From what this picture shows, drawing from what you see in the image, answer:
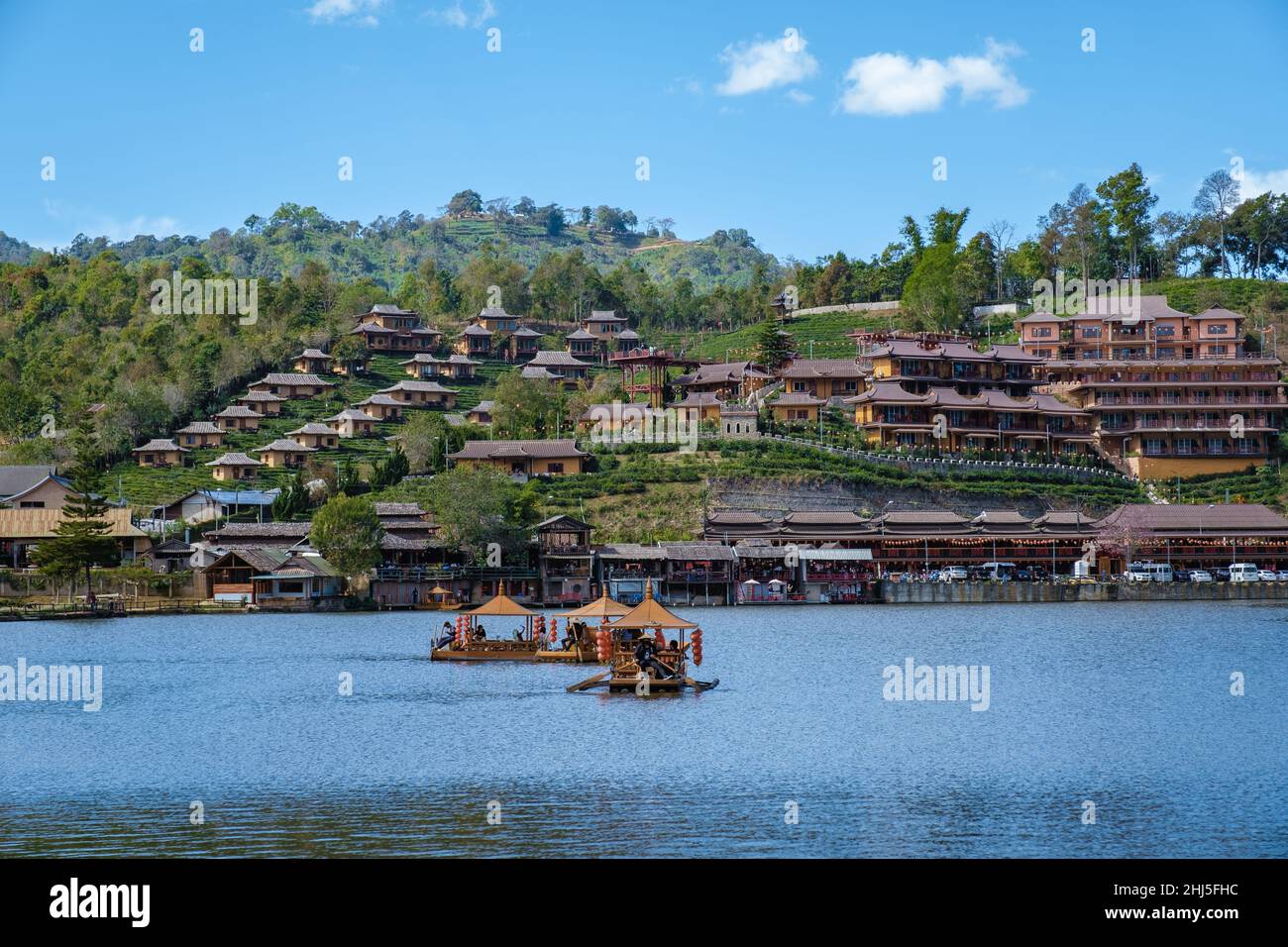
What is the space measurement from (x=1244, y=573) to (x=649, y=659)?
2193 inches

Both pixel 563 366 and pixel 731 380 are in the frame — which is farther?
pixel 563 366

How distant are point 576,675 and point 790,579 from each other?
4086cm

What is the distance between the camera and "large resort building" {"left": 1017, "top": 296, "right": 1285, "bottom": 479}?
357 ft

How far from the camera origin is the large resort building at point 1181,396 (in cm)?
10888

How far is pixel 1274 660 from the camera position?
50656 mm

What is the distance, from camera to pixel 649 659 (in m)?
43.4

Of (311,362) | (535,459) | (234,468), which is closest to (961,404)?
(535,459)

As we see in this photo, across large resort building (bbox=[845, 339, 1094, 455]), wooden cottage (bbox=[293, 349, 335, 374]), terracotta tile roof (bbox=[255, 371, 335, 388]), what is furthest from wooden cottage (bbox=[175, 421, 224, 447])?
large resort building (bbox=[845, 339, 1094, 455])

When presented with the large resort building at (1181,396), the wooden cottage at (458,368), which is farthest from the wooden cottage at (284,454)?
the large resort building at (1181,396)

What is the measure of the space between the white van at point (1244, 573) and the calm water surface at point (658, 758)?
104ft

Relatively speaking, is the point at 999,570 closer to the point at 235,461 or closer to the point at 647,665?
the point at 647,665

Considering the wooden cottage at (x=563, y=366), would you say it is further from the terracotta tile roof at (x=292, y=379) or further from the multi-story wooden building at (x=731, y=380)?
the terracotta tile roof at (x=292, y=379)

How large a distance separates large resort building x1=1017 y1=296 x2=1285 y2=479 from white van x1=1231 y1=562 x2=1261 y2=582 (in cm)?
2128
